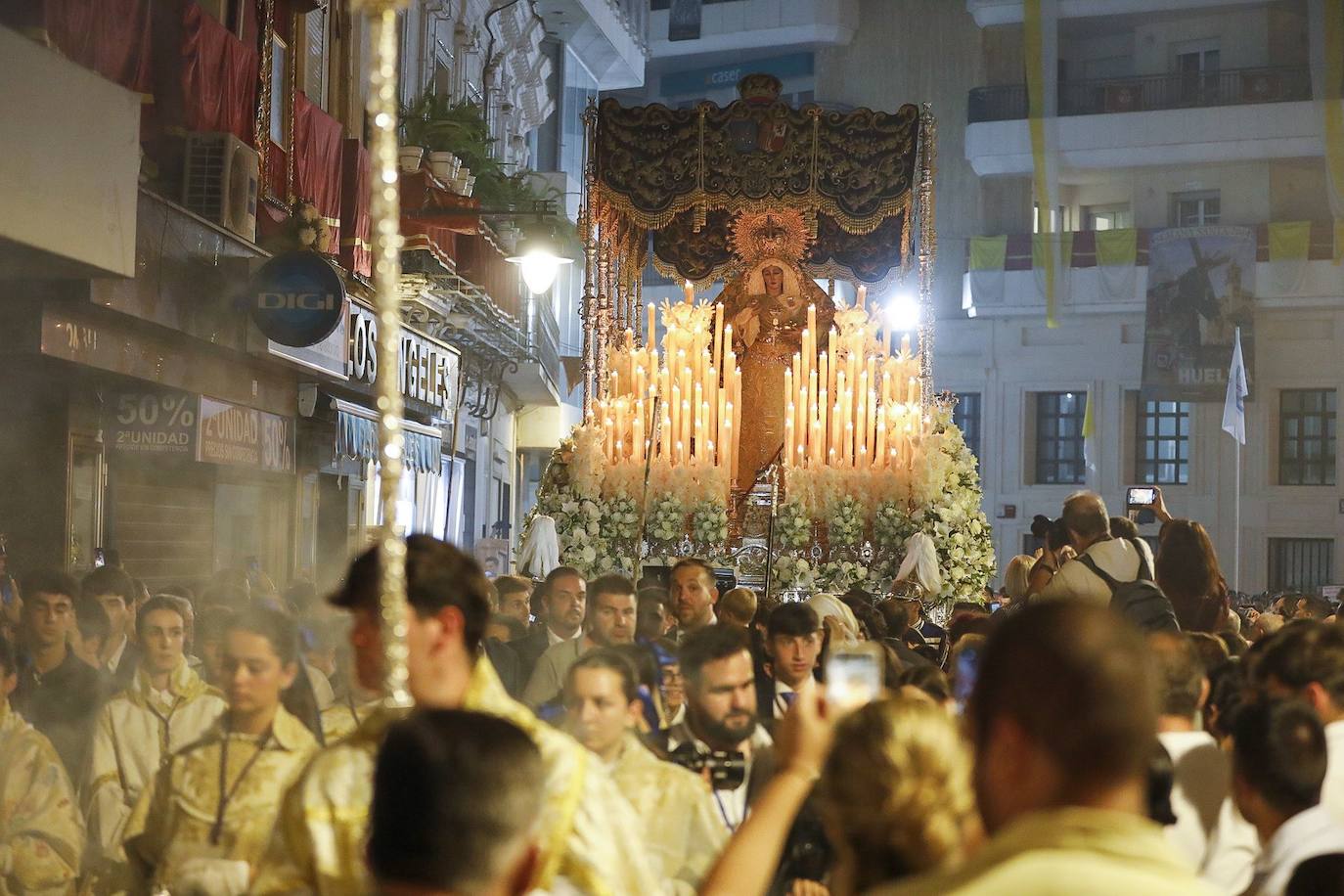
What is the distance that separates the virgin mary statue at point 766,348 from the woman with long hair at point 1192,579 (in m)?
9.44

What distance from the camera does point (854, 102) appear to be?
137ft

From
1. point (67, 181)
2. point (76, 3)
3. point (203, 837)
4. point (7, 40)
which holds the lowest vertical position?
point (203, 837)

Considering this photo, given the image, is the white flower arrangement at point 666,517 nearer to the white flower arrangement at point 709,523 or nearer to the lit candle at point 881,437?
the white flower arrangement at point 709,523

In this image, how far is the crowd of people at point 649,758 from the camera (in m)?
2.06

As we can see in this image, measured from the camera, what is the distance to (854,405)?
15.9m

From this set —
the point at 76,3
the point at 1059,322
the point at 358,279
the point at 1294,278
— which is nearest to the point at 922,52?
the point at 1059,322

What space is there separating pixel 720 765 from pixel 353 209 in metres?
15.2

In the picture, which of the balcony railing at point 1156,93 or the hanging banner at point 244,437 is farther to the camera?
the balcony railing at point 1156,93

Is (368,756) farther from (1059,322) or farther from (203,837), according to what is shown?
(1059,322)

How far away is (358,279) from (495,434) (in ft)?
41.5


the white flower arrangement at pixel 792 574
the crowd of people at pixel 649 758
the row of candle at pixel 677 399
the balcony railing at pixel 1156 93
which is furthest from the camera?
the balcony railing at pixel 1156 93

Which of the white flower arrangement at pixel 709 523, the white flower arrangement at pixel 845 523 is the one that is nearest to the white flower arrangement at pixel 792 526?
the white flower arrangement at pixel 845 523

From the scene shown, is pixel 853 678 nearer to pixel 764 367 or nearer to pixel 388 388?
pixel 388 388

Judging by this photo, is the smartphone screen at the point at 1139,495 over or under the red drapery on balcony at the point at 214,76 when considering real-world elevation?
under
